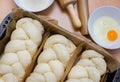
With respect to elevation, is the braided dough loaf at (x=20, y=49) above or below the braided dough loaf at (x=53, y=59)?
above

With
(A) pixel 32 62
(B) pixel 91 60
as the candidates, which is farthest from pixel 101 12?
(A) pixel 32 62

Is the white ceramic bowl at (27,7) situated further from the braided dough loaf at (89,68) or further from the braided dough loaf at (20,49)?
the braided dough loaf at (89,68)

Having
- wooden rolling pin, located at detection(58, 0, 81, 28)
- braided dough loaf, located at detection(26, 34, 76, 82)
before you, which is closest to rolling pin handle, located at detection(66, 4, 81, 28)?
wooden rolling pin, located at detection(58, 0, 81, 28)

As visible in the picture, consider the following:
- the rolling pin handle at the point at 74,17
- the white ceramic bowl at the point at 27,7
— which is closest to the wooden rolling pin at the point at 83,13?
the rolling pin handle at the point at 74,17

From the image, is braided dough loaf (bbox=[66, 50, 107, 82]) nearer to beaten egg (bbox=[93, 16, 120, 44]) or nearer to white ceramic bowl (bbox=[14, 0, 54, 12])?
beaten egg (bbox=[93, 16, 120, 44])

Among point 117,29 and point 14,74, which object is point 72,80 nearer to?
point 14,74
